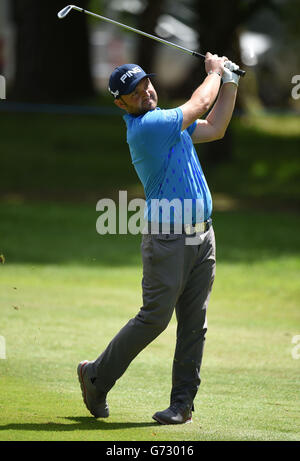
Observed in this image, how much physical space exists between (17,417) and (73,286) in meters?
6.07

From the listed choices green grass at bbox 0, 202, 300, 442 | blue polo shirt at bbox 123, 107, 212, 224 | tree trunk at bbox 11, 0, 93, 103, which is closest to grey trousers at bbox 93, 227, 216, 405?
blue polo shirt at bbox 123, 107, 212, 224

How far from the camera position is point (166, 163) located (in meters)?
5.70

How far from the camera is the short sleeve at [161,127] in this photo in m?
5.60

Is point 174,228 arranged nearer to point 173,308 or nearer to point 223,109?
point 173,308

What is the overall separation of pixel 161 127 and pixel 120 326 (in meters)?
3.94

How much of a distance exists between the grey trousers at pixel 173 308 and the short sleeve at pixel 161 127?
0.58m

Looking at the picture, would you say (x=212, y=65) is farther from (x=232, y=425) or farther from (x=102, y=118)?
(x=102, y=118)

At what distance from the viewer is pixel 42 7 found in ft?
85.0

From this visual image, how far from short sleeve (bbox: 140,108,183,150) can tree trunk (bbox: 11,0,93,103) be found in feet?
68.4

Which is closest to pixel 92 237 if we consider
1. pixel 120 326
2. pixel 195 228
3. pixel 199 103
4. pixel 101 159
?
pixel 120 326

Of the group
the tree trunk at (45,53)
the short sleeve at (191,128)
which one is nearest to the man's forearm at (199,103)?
the short sleeve at (191,128)

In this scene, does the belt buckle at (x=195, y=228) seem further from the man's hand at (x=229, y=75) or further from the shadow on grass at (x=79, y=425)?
the shadow on grass at (x=79, y=425)

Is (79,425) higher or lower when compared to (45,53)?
lower

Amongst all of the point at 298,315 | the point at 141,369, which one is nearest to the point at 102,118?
the point at 298,315
